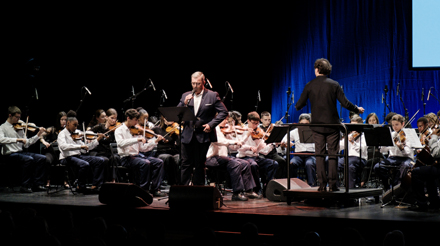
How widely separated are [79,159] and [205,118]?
252 cm

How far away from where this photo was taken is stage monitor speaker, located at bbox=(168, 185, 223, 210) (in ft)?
16.0

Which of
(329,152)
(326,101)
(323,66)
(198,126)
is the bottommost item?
(329,152)

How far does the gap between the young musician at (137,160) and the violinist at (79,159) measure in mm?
532

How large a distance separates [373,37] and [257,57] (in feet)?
9.48

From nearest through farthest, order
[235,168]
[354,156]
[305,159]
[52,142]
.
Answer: [235,168], [354,156], [305,159], [52,142]

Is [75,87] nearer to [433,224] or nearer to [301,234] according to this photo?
[301,234]

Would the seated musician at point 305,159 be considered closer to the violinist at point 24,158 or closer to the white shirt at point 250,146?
the white shirt at point 250,146

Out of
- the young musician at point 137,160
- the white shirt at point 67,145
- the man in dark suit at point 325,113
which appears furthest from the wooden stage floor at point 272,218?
the white shirt at point 67,145

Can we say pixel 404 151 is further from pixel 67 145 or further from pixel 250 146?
pixel 67 145

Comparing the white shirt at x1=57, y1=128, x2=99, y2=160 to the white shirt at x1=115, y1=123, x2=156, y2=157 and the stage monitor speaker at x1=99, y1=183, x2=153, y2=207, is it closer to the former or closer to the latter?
the white shirt at x1=115, y1=123, x2=156, y2=157

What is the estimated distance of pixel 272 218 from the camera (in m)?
4.58

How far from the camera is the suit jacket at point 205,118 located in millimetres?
5547

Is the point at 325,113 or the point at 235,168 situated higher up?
the point at 325,113

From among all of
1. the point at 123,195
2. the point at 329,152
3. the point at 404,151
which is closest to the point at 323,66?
the point at 329,152
